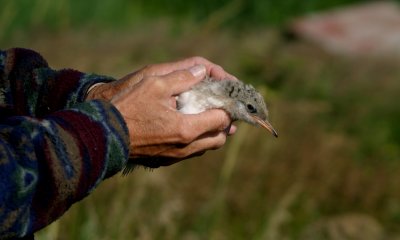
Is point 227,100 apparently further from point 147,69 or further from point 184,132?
point 184,132

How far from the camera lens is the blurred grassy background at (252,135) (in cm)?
516

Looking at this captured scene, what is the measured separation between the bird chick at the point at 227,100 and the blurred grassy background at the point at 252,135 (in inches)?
42.7

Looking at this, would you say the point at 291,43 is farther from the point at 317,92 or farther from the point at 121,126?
the point at 121,126

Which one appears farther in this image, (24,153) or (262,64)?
(262,64)

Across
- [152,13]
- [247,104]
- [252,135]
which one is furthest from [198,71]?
[152,13]

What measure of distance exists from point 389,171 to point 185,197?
1.84m

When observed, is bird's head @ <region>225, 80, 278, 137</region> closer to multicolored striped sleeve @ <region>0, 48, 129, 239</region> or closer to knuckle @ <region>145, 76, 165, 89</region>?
knuckle @ <region>145, 76, 165, 89</region>

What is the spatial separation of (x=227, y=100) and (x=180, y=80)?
0.92ft

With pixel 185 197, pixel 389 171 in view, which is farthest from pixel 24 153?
pixel 389 171

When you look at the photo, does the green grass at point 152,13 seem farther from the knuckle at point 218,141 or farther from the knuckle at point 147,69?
the knuckle at point 218,141

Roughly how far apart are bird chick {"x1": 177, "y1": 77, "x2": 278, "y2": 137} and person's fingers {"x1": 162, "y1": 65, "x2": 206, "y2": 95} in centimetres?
4

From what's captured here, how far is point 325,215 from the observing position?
682cm

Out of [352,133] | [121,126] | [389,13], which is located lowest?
A: [389,13]

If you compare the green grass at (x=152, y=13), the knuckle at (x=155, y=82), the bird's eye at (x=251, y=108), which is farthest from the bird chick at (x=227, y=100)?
the green grass at (x=152, y=13)
